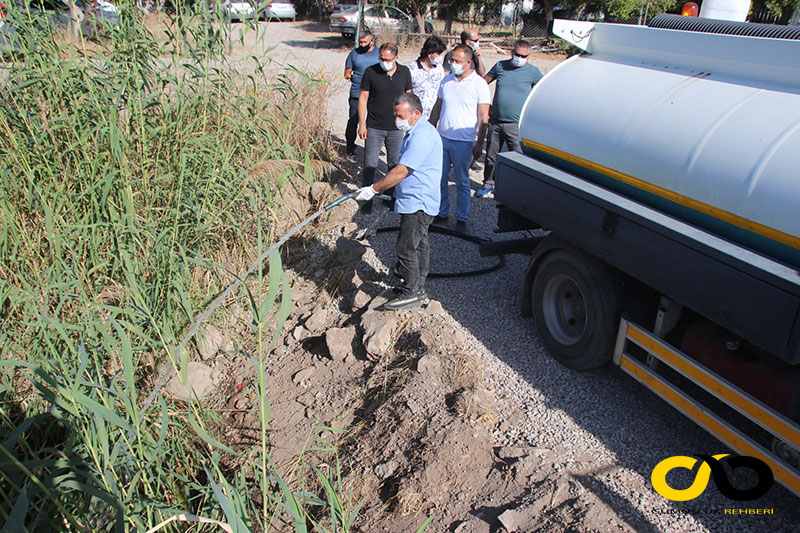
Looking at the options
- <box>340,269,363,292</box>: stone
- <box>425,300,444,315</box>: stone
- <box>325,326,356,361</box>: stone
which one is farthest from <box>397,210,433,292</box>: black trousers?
<box>340,269,363,292</box>: stone

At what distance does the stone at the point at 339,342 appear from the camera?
470 cm

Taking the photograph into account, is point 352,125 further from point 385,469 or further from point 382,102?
point 385,469

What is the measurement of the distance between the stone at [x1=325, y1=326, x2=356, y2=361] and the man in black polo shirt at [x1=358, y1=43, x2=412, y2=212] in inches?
89.3

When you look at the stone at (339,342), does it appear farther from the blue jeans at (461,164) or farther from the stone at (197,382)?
the blue jeans at (461,164)

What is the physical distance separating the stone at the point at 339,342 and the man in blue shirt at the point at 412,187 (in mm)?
371

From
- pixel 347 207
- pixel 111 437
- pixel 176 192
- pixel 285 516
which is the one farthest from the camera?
pixel 347 207

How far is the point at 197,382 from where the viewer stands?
445 centimetres

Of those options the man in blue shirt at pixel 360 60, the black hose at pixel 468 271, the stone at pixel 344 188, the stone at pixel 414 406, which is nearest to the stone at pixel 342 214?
the stone at pixel 344 188

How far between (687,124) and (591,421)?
1812 mm

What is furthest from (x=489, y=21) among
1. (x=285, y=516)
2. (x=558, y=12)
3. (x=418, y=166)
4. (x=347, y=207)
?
(x=285, y=516)

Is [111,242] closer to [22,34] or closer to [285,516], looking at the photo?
[22,34]

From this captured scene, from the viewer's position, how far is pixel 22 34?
4.32m

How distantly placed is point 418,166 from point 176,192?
177cm

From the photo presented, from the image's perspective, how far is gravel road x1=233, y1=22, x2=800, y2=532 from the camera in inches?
120
